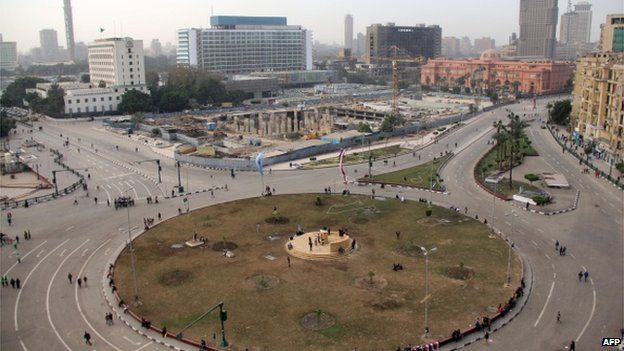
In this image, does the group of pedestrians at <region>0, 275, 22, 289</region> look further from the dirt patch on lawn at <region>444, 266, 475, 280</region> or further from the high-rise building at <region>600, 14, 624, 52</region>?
the high-rise building at <region>600, 14, 624, 52</region>

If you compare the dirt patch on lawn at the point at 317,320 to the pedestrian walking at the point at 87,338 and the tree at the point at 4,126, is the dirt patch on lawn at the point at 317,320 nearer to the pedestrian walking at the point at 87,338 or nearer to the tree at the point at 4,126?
the pedestrian walking at the point at 87,338

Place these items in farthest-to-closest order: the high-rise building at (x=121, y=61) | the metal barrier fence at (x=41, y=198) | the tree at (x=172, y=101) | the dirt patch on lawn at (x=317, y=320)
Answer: the high-rise building at (x=121, y=61)
the tree at (x=172, y=101)
the metal barrier fence at (x=41, y=198)
the dirt patch on lawn at (x=317, y=320)

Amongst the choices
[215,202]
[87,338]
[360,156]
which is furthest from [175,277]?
[360,156]

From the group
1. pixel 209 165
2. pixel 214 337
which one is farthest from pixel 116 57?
pixel 214 337

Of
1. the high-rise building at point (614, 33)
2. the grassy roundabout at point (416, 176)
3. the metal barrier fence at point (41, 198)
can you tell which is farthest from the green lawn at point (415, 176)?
the high-rise building at point (614, 33)

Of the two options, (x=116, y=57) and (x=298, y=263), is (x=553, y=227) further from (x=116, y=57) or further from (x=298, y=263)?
(x=116, y=57)

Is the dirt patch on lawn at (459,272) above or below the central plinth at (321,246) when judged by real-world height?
below
